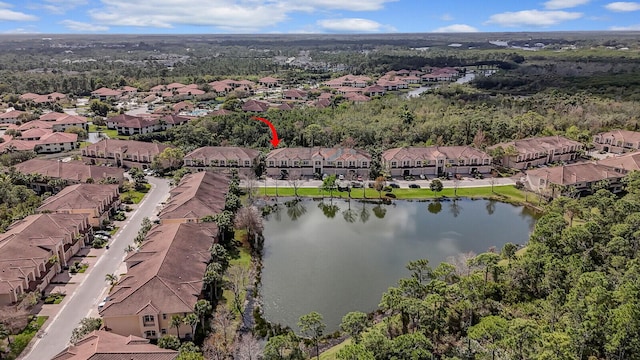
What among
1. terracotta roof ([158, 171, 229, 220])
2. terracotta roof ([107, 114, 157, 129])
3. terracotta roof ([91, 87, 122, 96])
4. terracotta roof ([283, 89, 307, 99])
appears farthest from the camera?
terracotta roof ([91, 87, 122, 96])

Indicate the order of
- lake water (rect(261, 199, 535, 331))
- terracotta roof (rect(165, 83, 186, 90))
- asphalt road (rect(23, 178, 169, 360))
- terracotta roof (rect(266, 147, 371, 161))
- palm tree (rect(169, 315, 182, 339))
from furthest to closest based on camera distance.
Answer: terracotta roof (rect(165, 83, 186, 90)), terracotta roof (rect(266, 147, 371, 161)), lake water (rect(261, 199, 535, 331)), asphalt road (rect(23, 178, 169, 360)), palm tree (rect(169, 315, 182, 339))

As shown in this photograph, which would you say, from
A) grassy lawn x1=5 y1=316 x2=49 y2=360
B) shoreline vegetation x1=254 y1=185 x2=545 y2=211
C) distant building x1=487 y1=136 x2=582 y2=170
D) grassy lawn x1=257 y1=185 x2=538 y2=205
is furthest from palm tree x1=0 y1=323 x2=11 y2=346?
distant building x1=487 y1=136 x2=582 y2=170

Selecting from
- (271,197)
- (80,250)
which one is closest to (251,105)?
(271,197)

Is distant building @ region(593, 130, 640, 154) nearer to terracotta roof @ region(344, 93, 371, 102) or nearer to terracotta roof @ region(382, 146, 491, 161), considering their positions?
terracotta roof @ region(382, 146, 491, 161)

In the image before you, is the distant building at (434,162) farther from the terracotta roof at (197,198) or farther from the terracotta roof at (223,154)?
the terracotta roof at (197,198)

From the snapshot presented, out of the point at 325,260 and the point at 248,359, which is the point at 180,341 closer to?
the point at 248,359

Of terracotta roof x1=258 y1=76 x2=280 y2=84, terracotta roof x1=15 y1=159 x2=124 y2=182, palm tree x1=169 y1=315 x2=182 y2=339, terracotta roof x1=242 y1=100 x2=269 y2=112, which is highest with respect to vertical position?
terracotta roof x1=258 y1=76 x2=280 y2=84

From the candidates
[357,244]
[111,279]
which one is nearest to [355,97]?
[357,244]
